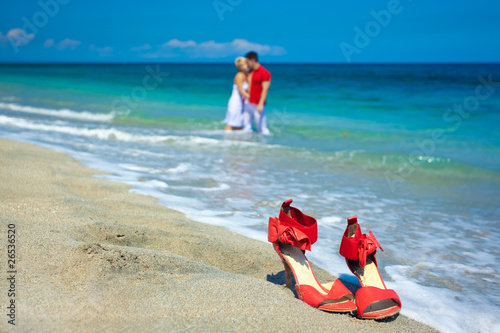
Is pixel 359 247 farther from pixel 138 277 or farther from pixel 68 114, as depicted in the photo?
pixel 68 114

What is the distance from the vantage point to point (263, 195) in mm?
4246

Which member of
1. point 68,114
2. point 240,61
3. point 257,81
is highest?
point 240,61

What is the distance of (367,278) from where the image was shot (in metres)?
2.16

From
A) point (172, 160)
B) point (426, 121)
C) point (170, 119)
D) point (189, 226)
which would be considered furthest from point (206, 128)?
point (189, 226)

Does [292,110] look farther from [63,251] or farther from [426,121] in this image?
[63,251]

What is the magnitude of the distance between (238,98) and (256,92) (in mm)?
493

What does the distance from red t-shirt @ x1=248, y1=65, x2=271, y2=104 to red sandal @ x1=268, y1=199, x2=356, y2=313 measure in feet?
21.3

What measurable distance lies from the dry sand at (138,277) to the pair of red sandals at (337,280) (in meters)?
0.06

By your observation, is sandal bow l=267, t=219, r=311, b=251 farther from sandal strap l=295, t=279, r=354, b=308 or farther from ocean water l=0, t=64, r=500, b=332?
ocean water l=0, t=64, r=500, b=332

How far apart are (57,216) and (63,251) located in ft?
2.16

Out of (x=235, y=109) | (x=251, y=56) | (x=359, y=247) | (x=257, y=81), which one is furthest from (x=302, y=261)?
(x=235, y=109)

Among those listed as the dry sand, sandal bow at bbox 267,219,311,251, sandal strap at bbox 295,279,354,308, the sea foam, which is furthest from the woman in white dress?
sandal strap at bbox 295,279,354,308

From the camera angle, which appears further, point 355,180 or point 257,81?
point 257,81

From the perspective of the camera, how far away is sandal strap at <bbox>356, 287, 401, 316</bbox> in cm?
194
